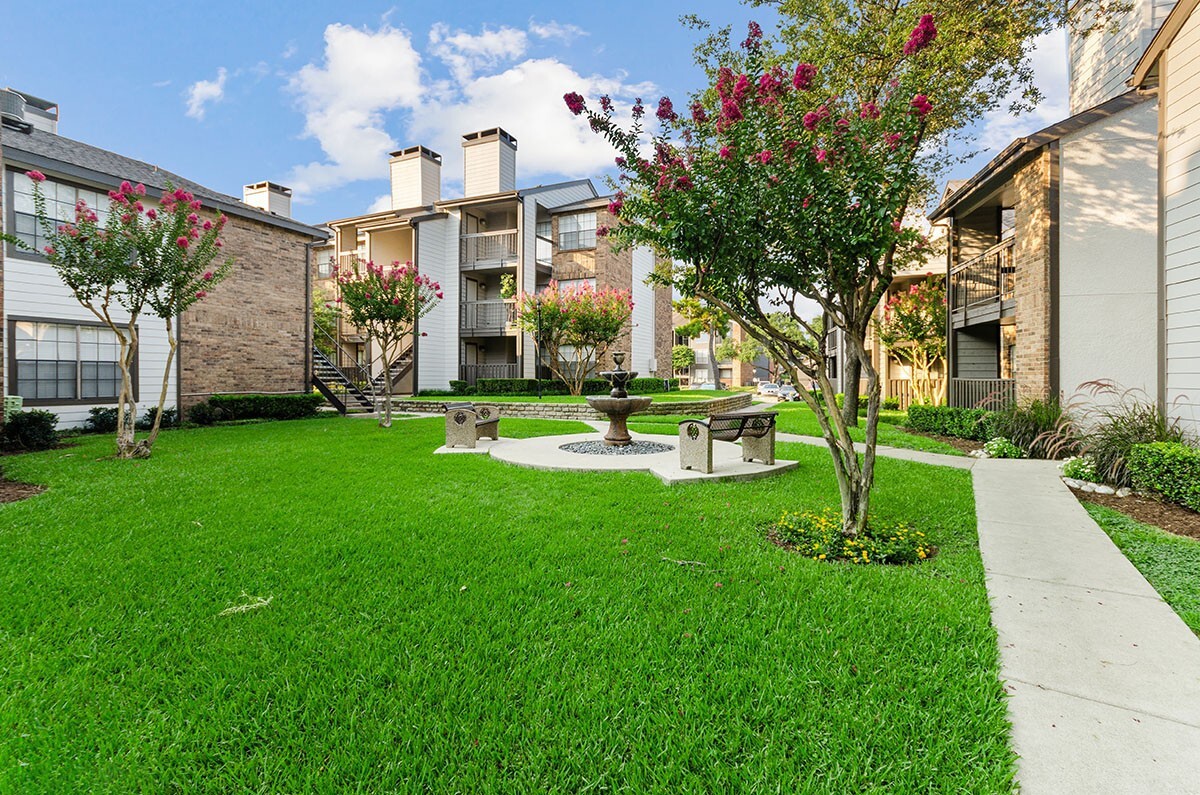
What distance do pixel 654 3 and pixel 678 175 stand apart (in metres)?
8.14

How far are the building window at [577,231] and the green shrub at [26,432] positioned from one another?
787 inches

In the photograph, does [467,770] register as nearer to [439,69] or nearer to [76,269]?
[76,269]

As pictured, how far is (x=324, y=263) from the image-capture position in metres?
28.7

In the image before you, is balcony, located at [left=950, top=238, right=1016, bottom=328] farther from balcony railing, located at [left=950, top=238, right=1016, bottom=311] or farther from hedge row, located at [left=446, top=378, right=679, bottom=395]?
hedge row, located at [left=446, top=378, right=679, bottom=395]

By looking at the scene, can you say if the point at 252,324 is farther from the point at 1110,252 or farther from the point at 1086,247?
the point at 1110,252

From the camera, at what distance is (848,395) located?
9109 millimetres

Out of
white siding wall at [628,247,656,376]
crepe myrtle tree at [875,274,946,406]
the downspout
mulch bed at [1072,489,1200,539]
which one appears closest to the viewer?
mulch bed at [1072,489,1200,539]

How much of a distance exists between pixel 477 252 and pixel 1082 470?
79.0ft

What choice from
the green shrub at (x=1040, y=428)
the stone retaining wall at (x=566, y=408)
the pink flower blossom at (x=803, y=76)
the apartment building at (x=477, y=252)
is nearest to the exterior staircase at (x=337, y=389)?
the stone retaining wall at (x=566, y=408)

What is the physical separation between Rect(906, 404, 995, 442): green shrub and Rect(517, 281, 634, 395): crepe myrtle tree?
12.8 metres

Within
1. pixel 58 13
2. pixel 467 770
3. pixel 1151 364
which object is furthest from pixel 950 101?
pixel 58 13

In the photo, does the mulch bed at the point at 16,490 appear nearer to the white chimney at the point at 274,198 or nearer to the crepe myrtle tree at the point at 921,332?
the white chimney at the point at 274,198

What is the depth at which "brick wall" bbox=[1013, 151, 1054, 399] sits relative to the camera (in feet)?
28.9

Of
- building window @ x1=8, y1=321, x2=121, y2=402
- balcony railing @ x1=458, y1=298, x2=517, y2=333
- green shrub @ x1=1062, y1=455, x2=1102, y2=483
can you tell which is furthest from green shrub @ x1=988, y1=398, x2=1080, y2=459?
balcony railing @ x1=458, y1=298, x2=517, y2=333
